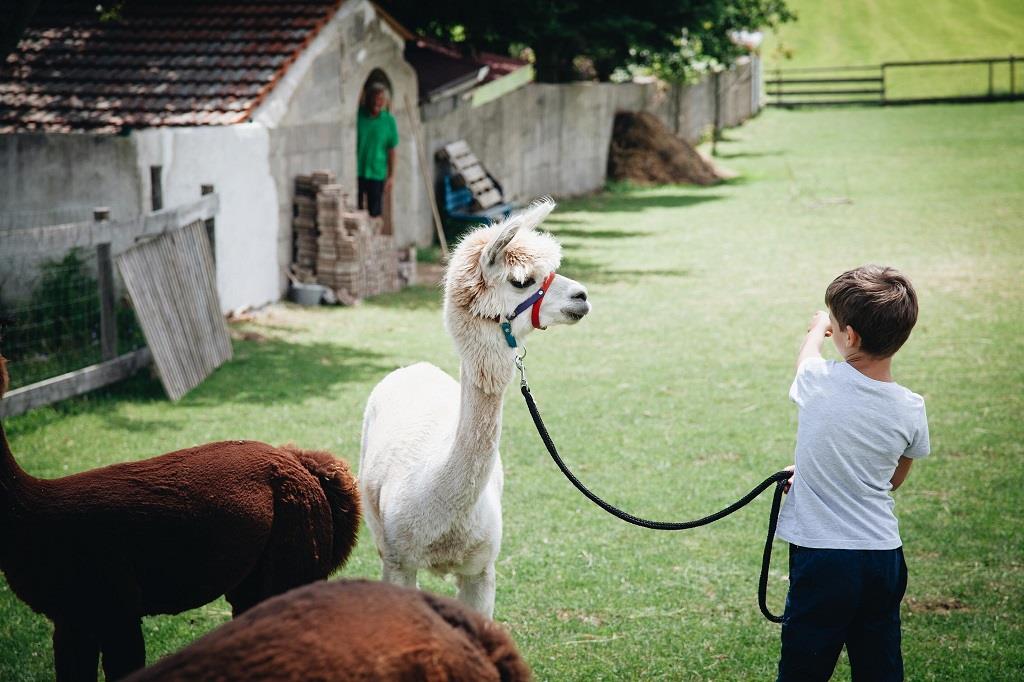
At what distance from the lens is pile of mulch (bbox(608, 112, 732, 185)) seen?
92.8ft

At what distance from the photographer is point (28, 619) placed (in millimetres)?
5055

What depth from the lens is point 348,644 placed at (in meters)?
2.16

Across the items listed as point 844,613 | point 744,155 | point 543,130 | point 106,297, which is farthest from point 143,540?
point 744,155

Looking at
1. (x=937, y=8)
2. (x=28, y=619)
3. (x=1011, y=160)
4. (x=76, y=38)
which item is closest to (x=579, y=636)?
(x=28, y=619)

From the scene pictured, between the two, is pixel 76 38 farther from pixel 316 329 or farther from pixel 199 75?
pixel 316 329

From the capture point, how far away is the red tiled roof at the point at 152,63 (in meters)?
12.7

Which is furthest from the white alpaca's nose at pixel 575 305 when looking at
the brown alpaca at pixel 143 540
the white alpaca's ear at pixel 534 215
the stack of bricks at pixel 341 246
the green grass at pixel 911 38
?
the green grass at pixel 911 38

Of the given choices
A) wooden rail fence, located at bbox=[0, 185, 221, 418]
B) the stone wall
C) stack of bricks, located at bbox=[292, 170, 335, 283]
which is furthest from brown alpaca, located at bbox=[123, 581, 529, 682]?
the stone wall

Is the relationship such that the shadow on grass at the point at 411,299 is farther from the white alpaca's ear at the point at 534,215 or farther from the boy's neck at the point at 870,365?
the boy's neck at the point at 870,365

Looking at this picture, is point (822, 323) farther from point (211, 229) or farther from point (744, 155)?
point (744, 155)

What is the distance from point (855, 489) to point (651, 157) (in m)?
26.2

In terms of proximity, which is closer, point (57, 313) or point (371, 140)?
point (57, 313)

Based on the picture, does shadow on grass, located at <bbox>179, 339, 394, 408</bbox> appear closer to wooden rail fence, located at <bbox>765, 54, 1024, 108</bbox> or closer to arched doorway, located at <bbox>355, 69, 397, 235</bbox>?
arched doorway, located at <bbox>355, 69, 397, 235</bbox>

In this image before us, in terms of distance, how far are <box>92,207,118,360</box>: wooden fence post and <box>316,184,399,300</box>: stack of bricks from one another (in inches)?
171
